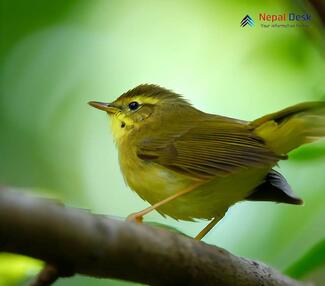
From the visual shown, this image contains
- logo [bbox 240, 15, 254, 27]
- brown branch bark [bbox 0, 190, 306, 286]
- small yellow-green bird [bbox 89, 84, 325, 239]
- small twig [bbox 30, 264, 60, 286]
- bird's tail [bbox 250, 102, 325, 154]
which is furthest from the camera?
logo [bbox 240, 15, 254, 27]

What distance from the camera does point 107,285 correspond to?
2.70 meters

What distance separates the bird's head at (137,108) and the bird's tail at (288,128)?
1.97 feet

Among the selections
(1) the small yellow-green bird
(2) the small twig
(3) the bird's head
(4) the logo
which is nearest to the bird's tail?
(1) the small yellow-green bird

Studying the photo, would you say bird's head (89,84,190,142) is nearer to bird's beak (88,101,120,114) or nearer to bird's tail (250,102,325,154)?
bird's beak (88,101,120,114)

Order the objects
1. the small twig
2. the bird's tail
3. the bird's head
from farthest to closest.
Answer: the bird's head → the bird's tail → the small twig

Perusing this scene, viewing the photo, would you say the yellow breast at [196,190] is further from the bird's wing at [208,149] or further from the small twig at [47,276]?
the small twig at [47,276]

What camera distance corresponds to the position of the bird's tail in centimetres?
208

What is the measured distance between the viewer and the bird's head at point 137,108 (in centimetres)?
288

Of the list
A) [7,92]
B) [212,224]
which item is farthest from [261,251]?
[7,92]

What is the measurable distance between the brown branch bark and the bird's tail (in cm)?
74

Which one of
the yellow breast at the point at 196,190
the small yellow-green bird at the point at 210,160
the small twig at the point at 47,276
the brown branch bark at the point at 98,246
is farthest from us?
the yellow breast at the point at 196,190

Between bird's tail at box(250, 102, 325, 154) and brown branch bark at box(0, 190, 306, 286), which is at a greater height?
bird's tail at box(250, 102, 325, 154)

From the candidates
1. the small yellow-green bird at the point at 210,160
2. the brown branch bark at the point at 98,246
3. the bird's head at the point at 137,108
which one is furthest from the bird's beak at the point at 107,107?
the brown branch bark at the point at 98,246

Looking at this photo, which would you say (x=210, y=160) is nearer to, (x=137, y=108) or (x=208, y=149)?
(x=208, y=149)
